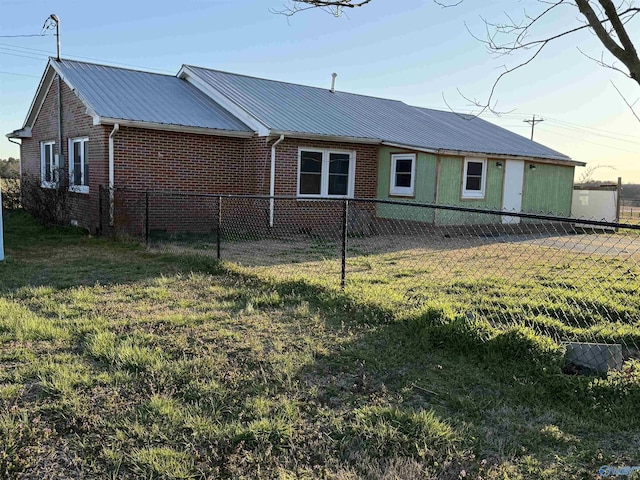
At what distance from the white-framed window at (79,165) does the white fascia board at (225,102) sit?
3.80 metres

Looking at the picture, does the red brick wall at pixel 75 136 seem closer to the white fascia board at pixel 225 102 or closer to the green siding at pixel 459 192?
the white fascia board at pixel 225 102

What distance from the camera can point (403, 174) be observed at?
15562 mm

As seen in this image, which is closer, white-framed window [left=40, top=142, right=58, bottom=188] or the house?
the house

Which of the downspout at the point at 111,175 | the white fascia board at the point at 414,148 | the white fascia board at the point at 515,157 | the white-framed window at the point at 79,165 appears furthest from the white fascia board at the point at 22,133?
the white fascia board at the point at 515,157

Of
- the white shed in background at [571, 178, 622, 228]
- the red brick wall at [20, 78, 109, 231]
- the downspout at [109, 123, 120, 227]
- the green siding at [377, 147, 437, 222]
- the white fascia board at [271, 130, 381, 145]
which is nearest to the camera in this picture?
the downspout at [109, 123, 120, 227]

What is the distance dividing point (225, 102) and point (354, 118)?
14.2 feet

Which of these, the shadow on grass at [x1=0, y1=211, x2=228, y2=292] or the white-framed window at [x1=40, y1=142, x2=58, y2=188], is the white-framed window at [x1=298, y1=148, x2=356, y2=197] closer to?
the shadow on grass at [x1=0, y1=211, x2=228, y2=292]

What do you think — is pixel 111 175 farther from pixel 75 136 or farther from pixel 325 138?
pixel 325 138

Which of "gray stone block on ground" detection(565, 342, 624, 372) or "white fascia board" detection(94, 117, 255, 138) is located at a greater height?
"white fascia board" detection(94, 117, 255, 138)

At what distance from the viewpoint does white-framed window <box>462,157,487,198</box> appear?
15742mm

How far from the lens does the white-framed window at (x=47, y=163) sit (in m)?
15.3

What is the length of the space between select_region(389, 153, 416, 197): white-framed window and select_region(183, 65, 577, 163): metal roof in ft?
1.63

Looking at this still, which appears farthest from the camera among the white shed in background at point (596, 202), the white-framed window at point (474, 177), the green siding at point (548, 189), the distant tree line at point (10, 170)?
the distant tree line at point (10, 170)

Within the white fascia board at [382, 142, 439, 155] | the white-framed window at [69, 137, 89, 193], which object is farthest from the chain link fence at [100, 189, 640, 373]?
the white-framed window at [69, 137, 89, 193]
